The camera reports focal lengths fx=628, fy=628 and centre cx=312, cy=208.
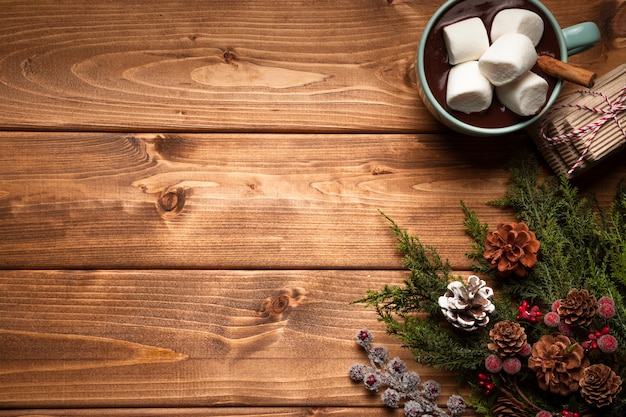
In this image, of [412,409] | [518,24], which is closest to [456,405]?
[412,409]

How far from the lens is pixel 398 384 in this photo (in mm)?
899

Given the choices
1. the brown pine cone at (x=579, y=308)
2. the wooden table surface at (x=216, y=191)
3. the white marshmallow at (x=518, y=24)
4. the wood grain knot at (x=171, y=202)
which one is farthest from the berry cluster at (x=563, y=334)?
the wood grain knot at (x=171, y=202)

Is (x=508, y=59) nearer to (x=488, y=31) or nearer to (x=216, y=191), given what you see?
(x=488, y=31)

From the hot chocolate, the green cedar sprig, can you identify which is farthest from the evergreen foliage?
the hot chocolate

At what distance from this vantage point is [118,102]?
3.15ft

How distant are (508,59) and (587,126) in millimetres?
154

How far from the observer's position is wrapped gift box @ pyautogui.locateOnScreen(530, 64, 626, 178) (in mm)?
860

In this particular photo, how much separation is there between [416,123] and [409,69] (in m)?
0.08

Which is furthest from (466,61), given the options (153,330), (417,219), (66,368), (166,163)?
(66,368)

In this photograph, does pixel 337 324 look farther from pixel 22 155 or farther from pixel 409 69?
pixel 22 155

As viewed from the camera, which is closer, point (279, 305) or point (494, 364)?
point (494, 364)

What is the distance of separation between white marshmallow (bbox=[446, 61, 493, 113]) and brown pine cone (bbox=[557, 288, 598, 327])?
278mm

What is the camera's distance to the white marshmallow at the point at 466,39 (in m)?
0.84

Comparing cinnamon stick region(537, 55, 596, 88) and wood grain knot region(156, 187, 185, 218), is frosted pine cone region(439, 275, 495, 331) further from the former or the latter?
wood grain knot region(156, 187, 185, 218)
